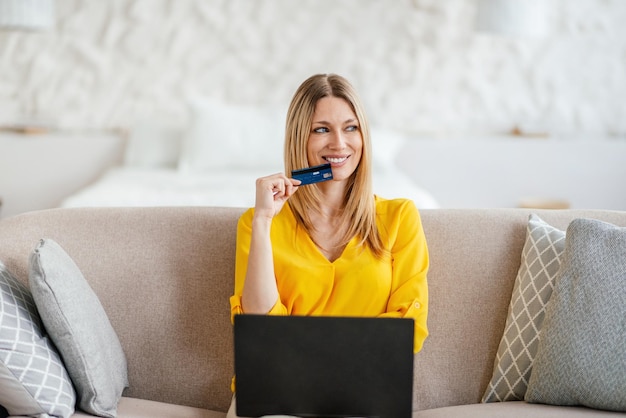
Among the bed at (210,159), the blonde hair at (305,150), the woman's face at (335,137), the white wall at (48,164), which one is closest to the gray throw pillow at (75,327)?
the blonde hair at (305,150)

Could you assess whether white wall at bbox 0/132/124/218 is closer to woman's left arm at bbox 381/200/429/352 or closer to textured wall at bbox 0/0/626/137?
textured wall at bbox 0/0/626/137

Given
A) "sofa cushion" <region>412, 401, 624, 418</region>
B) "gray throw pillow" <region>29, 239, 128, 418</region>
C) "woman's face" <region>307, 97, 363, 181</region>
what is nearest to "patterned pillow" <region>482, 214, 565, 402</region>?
"sofa cushion" <region>412, 401, 624, 418</region>

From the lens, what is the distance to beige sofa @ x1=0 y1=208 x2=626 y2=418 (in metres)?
2.01

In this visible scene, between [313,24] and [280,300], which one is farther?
[313,24]

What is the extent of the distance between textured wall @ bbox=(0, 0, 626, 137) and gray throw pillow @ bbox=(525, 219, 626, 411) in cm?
283

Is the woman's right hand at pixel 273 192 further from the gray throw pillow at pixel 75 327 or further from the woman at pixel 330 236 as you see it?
the gray throw pillow at pixel 75 327

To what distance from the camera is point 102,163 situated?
458 centimetres

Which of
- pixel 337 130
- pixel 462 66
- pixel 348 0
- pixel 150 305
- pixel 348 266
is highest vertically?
pixel 348 0

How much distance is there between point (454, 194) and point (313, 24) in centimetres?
132

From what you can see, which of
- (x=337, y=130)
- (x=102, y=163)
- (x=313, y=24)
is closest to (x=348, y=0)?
(x=313, y=24)

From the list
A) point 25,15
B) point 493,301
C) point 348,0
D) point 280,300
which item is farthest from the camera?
point 348,0

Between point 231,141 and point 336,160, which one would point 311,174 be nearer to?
point 336,160

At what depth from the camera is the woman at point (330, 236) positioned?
1.82 m

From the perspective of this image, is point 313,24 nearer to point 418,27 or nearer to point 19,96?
point 418,27
